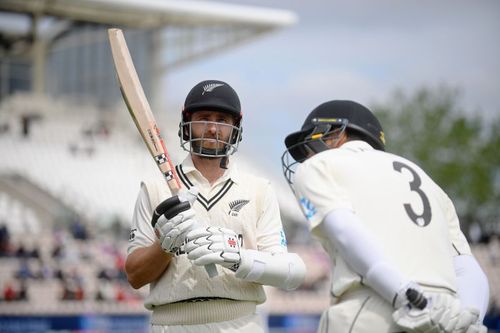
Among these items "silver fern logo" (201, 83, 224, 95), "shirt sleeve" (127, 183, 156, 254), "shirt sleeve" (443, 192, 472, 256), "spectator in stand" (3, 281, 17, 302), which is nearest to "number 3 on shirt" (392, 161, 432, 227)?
"shirt sleeve" (443, 192, 472, 256)

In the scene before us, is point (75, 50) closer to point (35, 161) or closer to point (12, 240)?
point (35, 161)

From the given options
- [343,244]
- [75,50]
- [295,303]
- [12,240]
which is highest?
[75,50]

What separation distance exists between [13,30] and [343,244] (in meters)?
37.4

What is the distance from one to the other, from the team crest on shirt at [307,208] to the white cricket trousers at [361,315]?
34 cm

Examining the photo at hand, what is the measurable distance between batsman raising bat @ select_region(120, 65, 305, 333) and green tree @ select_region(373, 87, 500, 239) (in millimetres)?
29556

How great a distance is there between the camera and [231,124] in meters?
4.59

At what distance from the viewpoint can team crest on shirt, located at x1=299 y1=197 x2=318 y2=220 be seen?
3834 mm

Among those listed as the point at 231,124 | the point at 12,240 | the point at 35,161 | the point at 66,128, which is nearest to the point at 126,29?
the point at 66,128

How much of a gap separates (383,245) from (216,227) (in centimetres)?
78

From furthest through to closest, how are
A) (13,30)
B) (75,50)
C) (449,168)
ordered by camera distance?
1. (75,50)
2. (13,30)
3. (449,168)

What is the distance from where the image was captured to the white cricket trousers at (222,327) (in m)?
4.41

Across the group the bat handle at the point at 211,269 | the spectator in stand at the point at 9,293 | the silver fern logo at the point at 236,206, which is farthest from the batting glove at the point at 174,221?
the spectator in stand at the point at 9,293

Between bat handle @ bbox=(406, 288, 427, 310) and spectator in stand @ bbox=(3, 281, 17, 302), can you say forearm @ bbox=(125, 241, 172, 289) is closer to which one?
bat handle @ bbox=(406, 288, 427, 310)

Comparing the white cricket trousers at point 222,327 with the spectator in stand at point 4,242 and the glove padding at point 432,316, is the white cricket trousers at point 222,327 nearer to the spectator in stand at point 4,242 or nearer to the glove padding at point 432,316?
the glove padding at point 432,316
